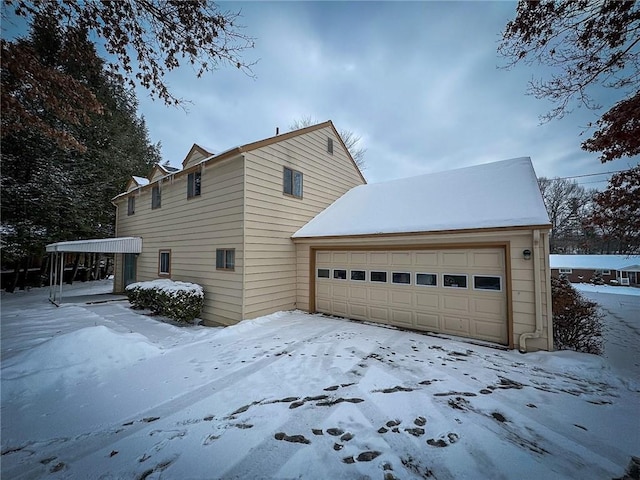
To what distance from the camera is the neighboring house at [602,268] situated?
2403 cm

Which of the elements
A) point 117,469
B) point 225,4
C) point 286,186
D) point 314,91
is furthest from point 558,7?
point 314,91

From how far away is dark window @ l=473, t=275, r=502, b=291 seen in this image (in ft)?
19.0

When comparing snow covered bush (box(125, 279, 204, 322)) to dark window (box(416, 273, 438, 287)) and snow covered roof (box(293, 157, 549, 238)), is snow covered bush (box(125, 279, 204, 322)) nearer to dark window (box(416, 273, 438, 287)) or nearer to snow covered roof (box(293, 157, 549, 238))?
snow covered roof (box(293, 157, 549, 238))

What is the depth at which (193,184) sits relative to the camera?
915cm

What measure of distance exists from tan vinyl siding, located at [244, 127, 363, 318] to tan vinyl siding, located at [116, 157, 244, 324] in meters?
0.33

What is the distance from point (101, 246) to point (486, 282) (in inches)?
557

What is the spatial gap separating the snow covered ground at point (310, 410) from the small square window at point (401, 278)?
1.71 metres

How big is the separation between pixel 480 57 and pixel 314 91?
6.94 metres

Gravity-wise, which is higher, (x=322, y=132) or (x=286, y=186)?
(x=322, y=132)

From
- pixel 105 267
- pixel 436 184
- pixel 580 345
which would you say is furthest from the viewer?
pixel 105 267

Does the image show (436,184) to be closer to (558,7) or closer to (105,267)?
(558,7)

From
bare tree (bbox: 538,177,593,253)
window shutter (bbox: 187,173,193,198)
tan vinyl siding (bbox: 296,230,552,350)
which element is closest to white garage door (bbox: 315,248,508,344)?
tan vinyl siding (bbox: 296,230,552,350)

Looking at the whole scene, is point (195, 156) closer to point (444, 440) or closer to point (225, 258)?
point (225, 258)

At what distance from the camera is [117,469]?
2.28 m
